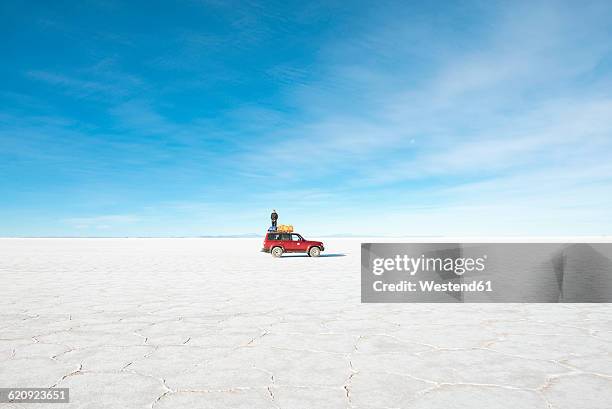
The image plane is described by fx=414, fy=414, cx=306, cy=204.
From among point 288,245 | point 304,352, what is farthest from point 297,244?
point 304,352

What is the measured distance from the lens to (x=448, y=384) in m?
A: 3.54

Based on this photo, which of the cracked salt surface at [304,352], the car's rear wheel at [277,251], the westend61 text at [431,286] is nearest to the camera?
the cracked salt surface at [304,352]

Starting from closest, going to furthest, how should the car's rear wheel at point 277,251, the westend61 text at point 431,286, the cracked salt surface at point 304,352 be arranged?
the cracked salt surface at point 304,352
the westend61 text at point 431,286
the car's rear wheel at point 277,251

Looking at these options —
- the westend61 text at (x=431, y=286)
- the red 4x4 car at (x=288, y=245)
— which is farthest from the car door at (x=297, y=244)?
the westend61 text at (x=431, y=286)

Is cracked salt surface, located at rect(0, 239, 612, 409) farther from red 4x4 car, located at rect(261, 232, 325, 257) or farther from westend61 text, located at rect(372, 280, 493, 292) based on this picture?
red 4x4 car, located at rect(261, 232, 325, 257)

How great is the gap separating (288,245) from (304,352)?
16.9 m

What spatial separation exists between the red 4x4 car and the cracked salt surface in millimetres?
13053

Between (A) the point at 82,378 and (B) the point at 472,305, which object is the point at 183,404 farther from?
(B) the point at 472,305

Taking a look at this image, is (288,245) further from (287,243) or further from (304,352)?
(304,352)

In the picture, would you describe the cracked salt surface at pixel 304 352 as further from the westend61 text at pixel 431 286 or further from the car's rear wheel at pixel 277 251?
the car's rear wheel at pixel 277 251

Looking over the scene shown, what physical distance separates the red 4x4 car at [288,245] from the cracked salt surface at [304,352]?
13.1m

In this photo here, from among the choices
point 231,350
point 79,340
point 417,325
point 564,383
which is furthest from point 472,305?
point 79,340

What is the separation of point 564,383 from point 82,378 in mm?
4234

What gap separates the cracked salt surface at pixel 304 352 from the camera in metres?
3.33
